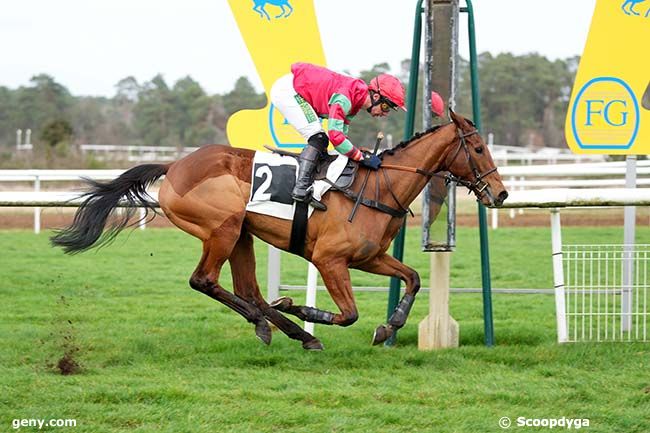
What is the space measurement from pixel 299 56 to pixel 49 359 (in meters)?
2.86

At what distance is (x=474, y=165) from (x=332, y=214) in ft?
3.08

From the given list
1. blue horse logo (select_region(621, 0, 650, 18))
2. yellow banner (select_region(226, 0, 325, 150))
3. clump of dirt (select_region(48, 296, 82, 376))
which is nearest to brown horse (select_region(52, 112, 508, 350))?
clump of dirt (select_region(48, 296, 82, 376))

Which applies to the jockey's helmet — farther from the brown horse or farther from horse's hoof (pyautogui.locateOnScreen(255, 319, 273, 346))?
horse's hoof (pyautogui.locateOnScreen(255, 319, 273, 346))

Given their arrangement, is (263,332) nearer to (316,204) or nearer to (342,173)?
(316,204)

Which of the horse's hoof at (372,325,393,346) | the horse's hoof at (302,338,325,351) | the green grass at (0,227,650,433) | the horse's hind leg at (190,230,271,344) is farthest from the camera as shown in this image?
the horse's hoof at (302,338,325,351)

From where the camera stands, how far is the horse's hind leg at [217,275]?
21.0 ft

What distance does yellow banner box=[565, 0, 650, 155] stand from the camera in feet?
24.7

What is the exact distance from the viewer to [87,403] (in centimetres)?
517

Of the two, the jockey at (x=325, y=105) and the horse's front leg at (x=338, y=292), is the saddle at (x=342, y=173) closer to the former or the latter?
the jockey at (x=325, y=105)

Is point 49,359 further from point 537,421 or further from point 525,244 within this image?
point 525,244

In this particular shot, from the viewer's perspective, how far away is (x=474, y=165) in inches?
251

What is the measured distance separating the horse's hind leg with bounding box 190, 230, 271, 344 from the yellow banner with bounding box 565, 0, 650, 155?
2.75m

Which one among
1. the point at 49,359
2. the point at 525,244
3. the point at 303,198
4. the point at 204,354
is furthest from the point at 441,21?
the point at 525,244

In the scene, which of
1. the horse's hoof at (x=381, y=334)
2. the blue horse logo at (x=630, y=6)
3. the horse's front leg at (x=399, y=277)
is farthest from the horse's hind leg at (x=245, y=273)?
Result: the blue horse logo at (x=630, y=6)
